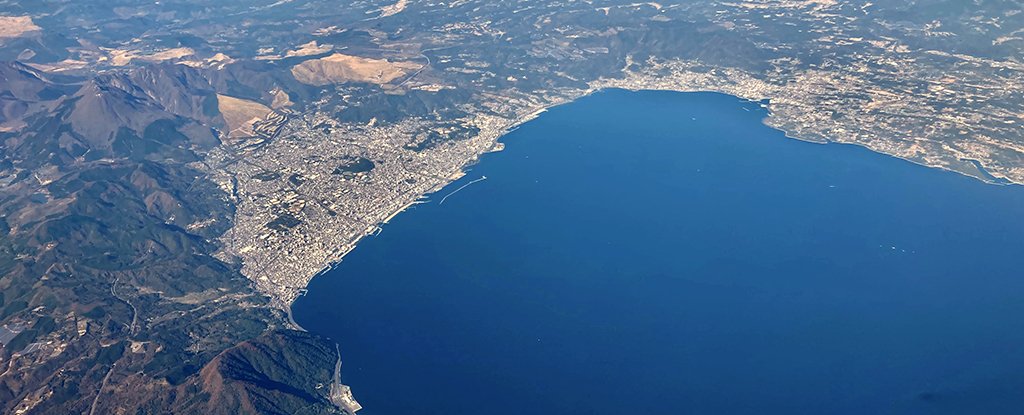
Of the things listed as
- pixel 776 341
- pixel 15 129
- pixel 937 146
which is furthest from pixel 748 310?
pixel 15 129

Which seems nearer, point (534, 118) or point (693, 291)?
point (693, 291)

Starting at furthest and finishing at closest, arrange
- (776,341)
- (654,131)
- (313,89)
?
(313,89)
(654,131)
(776,341)

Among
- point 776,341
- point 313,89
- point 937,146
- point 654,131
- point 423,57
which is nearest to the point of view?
point 776,341

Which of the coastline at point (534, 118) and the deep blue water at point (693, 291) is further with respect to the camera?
the coastline at point (534, 118)

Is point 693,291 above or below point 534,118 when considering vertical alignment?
above

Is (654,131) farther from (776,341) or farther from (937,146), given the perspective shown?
(776,341)

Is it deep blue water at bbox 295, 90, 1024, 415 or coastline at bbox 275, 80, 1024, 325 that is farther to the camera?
coastline at bbox 275, 80, 1024, 325

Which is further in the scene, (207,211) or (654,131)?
(654,131)
